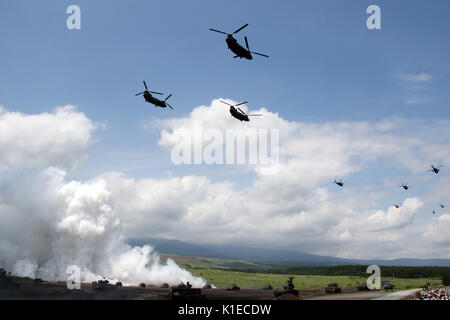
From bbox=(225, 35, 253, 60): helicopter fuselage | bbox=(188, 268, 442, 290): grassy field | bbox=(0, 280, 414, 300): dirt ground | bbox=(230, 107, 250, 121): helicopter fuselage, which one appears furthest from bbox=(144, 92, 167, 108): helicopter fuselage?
bbox=(188, 268, 442, 290): grassy field

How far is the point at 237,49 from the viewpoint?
34938mm

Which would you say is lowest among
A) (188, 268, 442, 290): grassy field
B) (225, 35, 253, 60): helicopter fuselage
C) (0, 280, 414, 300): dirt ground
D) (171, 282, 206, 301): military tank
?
(188, 268, 442, 290): grassy field

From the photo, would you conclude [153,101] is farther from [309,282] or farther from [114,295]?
[309,282]

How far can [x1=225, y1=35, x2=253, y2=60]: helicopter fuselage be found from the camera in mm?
34781

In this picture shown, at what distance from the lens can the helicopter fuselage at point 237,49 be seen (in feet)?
114

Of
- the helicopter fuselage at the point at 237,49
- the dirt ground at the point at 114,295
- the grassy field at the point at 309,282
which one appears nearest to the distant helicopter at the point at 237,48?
the helicopter fuselage at the point at 237,49

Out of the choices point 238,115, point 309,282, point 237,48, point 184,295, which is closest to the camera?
point 237,48

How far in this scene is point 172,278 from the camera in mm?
126000

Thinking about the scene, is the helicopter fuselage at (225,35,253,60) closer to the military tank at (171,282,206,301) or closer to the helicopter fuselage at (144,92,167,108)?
the helicopter fuselage at (144,92,167,108)

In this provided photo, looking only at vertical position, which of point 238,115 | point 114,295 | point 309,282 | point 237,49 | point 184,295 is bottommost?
point 309,282

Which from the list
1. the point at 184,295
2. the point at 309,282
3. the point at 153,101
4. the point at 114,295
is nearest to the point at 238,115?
the point at 153,101

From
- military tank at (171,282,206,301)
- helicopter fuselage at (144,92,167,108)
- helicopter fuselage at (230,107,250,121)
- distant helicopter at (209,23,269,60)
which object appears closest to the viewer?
distant helicopter at (209,23,269,60)
